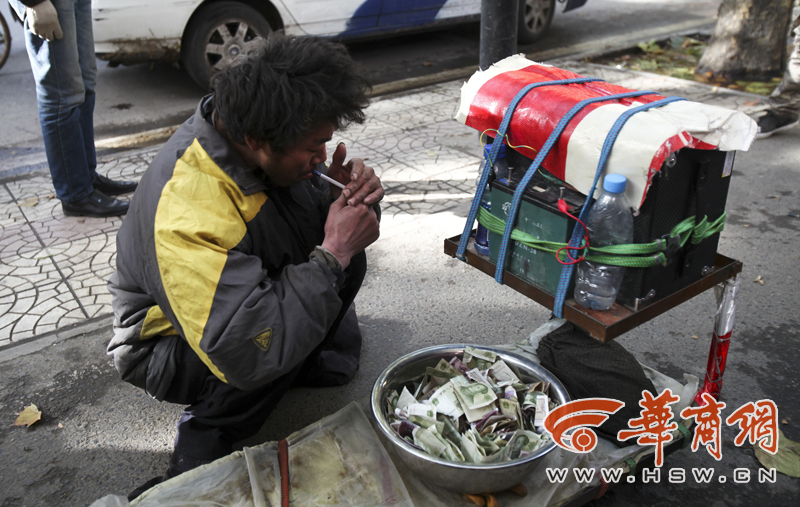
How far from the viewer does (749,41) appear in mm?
5949

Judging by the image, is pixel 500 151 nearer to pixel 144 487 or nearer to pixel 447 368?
pixel 447 368

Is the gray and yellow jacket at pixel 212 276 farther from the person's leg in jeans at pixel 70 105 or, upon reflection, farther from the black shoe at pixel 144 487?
the person's leg in jeans at pixel 70 105

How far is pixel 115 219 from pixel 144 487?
2233mm

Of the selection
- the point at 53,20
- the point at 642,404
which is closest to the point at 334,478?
the point at 642,404

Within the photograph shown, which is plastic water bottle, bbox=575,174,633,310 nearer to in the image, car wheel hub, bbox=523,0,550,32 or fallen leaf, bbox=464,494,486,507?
fallen leaf, bbox=464,494,486,507

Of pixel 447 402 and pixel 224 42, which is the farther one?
pixel 224 42

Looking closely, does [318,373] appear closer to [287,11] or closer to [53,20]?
[53,20]

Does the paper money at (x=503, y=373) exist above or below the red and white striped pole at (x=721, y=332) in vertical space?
below

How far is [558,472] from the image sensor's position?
1.83 metres

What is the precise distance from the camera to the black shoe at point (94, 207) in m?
3.73

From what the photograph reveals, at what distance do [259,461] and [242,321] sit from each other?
55cm

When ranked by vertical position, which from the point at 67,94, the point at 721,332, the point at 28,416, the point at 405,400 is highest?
the point at 67,94

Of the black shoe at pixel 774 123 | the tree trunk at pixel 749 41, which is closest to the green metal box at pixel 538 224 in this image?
the black shoe at pixel 774 123

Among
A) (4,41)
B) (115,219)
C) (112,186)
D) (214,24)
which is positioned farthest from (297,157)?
(4,41)
